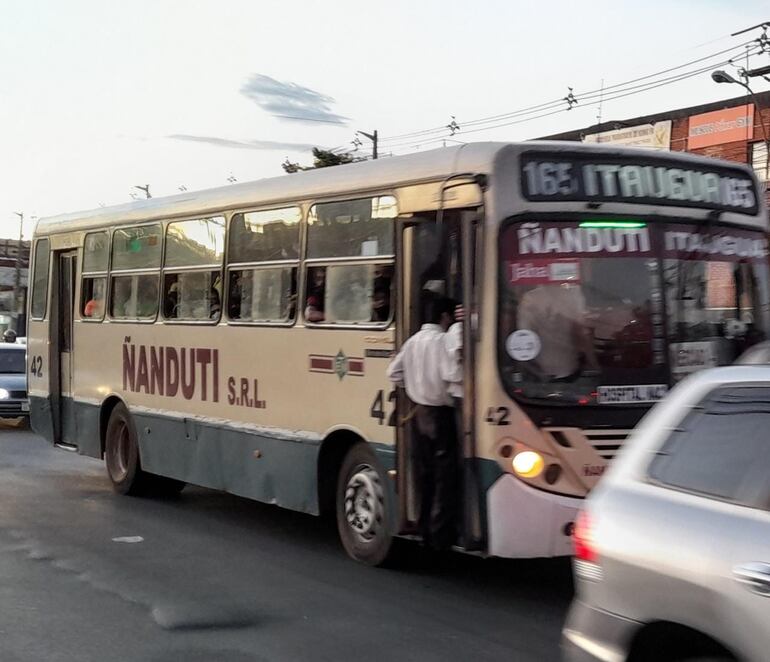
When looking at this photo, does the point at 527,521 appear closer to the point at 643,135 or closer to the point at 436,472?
the point at 436,472

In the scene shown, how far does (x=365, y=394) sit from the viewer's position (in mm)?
8195

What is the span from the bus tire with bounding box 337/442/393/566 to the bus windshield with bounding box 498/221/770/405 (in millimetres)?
1558

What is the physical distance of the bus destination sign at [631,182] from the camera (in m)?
7.27

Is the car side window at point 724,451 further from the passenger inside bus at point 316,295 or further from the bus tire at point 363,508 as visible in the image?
the passenger inside bus at point 316,295

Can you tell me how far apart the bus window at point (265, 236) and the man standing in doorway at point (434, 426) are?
6.49ft

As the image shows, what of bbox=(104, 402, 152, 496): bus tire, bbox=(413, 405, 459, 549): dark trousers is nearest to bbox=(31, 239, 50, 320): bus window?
bbox=(104, 402, 152, 496): bus tire

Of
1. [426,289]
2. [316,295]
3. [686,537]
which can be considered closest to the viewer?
[686,537]

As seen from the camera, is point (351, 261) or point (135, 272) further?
point (135, 272)

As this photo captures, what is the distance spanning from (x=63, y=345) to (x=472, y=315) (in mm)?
7696

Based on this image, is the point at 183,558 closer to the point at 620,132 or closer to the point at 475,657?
the point at 475,657

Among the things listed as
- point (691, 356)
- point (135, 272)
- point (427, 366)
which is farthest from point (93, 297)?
point (691, 356)

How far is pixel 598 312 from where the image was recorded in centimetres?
720

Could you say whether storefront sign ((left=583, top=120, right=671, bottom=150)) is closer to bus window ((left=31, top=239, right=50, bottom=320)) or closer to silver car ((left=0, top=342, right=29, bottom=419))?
silver car ((left=0, top=342, right=29, bottom=419))

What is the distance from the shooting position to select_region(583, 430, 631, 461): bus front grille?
7066 mm
